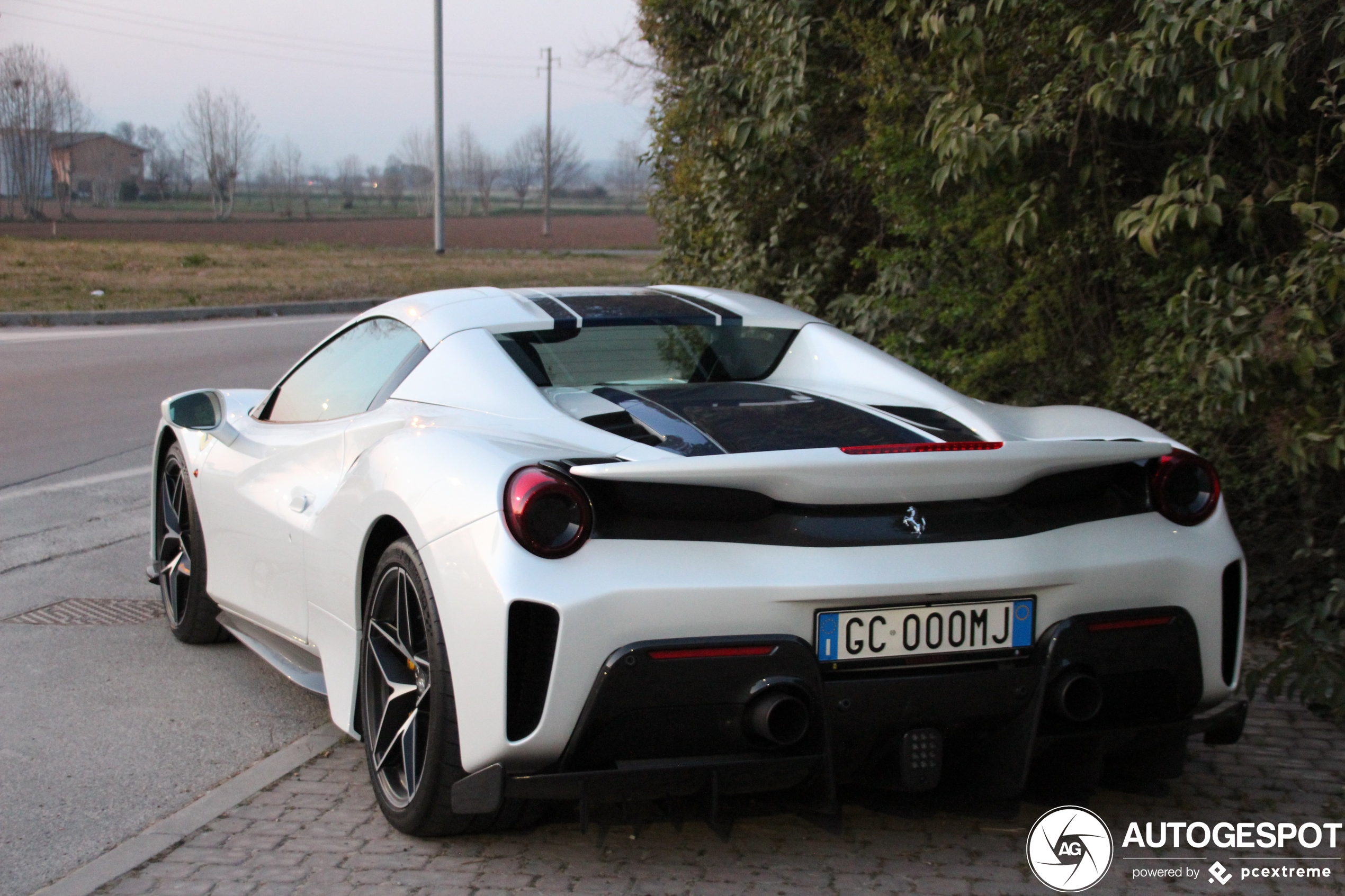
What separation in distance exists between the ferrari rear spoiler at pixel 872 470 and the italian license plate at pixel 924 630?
253 millimetres

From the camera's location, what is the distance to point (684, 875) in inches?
119

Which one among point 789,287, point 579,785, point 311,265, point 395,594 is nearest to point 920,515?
point 579,785

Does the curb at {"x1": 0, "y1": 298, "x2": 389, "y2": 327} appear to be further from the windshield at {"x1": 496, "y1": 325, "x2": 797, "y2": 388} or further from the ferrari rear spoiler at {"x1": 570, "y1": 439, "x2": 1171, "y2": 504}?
the ferrari rear spoiler at {"x1": 570, "y1": 439, "x2": 1171, "y2": 504}

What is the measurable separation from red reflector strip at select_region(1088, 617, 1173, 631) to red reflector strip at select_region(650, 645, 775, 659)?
0.77 meters

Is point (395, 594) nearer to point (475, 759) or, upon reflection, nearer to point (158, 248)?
point (475, 759)

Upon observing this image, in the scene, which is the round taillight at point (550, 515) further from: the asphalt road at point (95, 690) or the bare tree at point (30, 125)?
the bare tree at point (30, 125)

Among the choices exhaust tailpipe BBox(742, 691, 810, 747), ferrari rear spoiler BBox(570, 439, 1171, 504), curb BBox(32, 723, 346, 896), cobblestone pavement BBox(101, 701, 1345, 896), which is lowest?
curb BBox(32, 723, 346, 896)

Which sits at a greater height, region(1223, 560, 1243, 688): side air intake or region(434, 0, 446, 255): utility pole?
region(434, 0, 446, 255): utility pole

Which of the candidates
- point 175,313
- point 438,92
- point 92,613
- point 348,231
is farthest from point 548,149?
point 92,613

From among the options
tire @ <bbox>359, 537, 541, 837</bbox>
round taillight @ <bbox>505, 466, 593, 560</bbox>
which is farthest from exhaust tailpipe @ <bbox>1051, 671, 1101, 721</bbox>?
tire @ <bbox>359, 537, 541, 837</bbox>

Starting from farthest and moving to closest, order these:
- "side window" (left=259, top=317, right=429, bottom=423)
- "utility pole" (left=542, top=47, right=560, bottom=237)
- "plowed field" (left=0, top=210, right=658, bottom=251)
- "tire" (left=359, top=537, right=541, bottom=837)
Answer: "utility pole" (left=542, top=47, right=560, bottom=237), "plowed field" (left=0, top=210, right=658, bottom=251), "side window" (left=259, top=317, right=429, bottom=423), "tire" (left=359, top=537, right=541, bottom=837)

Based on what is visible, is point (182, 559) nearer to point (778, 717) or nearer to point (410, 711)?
point (410, 711)

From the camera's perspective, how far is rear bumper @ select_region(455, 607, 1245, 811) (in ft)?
9.05

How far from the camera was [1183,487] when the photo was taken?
10.5 ft
